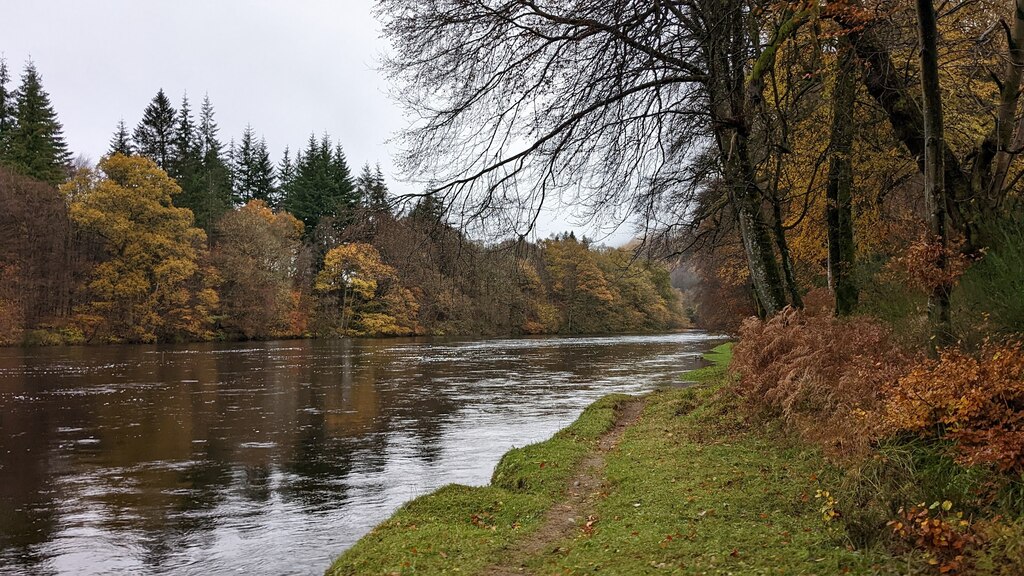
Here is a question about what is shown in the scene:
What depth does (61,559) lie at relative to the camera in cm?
812

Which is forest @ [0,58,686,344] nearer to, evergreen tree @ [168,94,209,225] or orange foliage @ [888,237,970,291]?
evergreen tree @ [168,94,209,225]

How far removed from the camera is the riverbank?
517cm

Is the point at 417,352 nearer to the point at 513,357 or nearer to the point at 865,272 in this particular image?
the point at 513,357

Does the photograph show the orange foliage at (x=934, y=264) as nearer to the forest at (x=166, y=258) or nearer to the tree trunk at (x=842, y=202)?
the tree trunk at (x=842, y=202)

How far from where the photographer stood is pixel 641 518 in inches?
262

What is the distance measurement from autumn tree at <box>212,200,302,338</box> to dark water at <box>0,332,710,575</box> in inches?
1036

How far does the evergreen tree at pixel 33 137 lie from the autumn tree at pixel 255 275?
14099mm

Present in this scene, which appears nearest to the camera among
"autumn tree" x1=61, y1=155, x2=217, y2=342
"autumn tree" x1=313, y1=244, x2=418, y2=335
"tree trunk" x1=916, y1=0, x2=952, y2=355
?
"tree trunk" x1=916, y1=0, x2=952, y2=355

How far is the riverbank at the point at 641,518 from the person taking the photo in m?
5.17

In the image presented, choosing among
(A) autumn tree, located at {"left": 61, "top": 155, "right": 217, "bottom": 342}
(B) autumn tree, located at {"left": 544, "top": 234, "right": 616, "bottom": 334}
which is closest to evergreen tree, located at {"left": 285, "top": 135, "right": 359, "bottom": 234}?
(A) autumn tree, located at {"left": 61, "top": 155, "right": 217, "bottom": 342}

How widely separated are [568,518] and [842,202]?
8911mm

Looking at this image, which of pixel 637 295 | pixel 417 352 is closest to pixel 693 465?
pixel 417 352

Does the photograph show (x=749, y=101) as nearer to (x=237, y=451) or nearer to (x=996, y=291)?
(x=996, y=291)

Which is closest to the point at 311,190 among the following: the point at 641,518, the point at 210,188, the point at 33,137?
the point at 210,188
